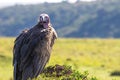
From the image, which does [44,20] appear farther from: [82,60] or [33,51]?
[82,60]

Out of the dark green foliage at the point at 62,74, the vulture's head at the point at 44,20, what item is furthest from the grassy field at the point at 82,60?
the vulture's head at the point at 44,20

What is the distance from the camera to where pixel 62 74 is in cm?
1370

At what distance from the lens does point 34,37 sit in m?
11.4

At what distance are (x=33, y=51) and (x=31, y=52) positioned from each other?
59 mm

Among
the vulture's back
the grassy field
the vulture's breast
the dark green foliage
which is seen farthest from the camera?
the grassy field

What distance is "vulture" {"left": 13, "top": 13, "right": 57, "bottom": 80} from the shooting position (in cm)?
1125

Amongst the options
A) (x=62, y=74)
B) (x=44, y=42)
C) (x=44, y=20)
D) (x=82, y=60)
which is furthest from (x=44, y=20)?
(x=82, y=60)

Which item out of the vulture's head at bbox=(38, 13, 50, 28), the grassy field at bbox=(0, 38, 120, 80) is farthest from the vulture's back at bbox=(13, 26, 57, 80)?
the grassy field at bbox=(0, 38, 120, 80)

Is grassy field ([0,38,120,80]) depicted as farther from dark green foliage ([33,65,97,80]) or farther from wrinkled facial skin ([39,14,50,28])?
wrinkled facial skin ([39,14,50,28])

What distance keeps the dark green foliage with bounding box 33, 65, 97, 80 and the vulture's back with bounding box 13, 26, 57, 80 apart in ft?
4.53

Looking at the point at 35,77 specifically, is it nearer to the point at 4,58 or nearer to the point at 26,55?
the point at 26,55

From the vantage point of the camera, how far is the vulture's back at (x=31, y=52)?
1124 centimetres

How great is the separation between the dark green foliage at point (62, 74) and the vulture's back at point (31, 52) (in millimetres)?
1381

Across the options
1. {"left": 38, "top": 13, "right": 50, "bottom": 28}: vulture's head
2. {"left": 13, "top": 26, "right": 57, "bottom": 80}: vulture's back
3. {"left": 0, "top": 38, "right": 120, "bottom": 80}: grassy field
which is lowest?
{"left": 13, "top": 26, "right": 57, "bottom": 80}: vulture's back
